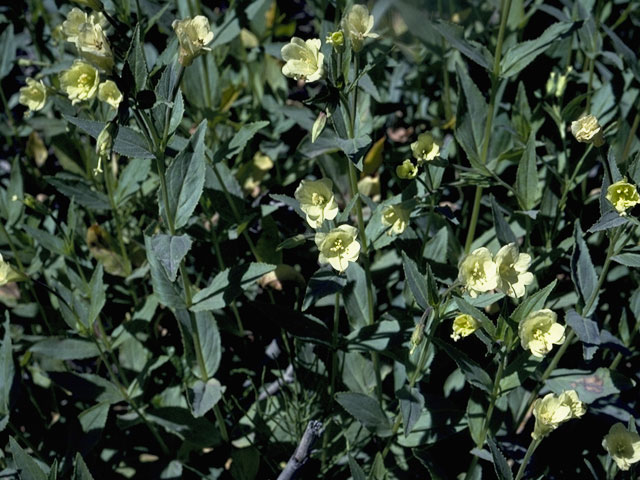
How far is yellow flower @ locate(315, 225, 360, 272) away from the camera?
1988 millimetres

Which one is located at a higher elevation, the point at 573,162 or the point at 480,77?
the point at 480,77

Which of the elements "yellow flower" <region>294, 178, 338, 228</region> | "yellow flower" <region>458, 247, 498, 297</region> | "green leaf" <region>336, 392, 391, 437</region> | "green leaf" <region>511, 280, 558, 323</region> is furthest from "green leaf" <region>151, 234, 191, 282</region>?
"green leaf" <region>511, 280, 558, 323</region>

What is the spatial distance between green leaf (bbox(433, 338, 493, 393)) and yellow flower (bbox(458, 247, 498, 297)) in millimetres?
274

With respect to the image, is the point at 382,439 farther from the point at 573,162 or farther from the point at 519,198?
the point at 573,162

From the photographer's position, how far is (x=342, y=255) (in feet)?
6.68

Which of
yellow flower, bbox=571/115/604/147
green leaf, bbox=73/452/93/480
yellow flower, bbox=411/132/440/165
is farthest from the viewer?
yellow flower, bbox=411/132/440/165

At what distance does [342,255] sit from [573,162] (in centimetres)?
145

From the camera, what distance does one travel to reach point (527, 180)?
8.38 ft

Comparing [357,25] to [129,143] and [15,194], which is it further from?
[15,194]

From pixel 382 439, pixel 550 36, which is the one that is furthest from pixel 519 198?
pixel 382 439

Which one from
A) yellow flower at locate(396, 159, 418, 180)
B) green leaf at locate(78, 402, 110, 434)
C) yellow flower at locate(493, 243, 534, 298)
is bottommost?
green leaf at locate(78, 402, 110, 434)

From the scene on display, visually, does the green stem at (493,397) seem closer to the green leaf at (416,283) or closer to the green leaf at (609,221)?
the green leaf at (416,283)

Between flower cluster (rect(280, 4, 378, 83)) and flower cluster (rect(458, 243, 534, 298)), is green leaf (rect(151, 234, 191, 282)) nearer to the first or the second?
flower cluster (rect(280, 4, 378, 83))

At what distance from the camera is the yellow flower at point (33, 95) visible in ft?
8.48
